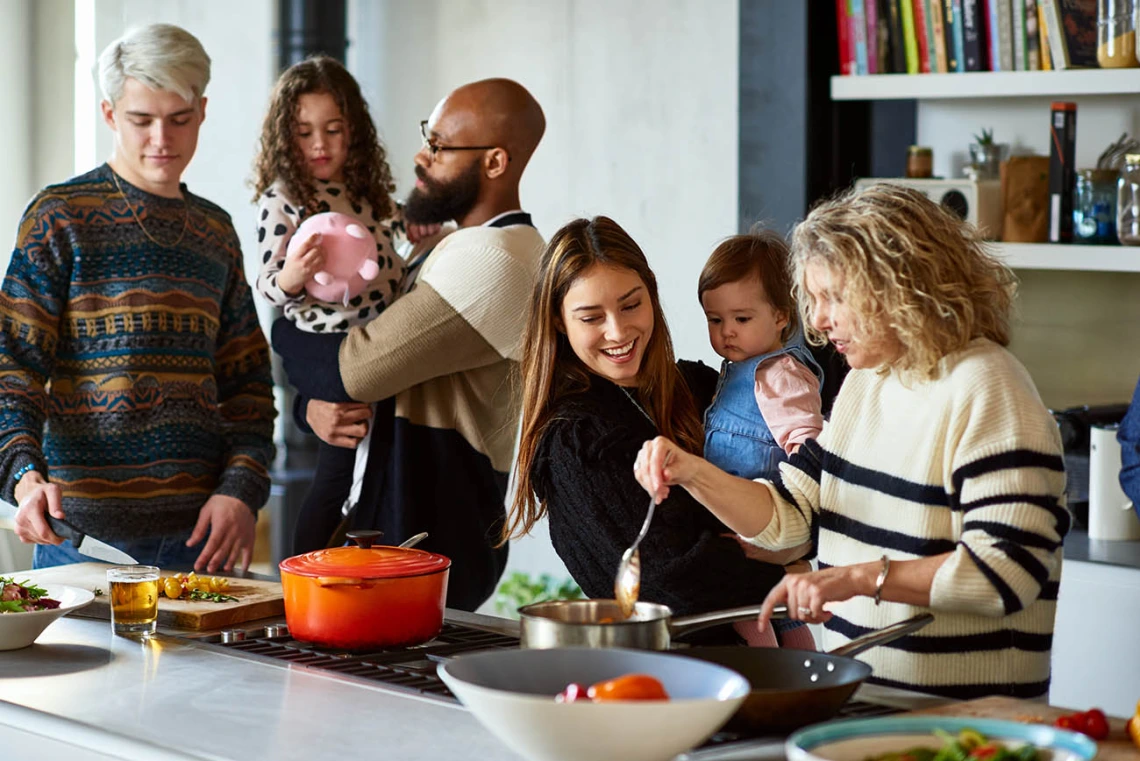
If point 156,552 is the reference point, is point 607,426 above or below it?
above

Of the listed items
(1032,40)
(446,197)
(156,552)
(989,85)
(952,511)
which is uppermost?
(1032,40)

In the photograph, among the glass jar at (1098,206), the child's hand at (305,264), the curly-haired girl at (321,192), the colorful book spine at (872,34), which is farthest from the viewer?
the colorful book spine at (872,34)

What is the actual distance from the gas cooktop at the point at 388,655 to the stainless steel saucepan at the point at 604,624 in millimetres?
134

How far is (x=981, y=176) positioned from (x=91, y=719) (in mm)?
2727

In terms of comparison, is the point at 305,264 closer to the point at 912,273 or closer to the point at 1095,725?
the point at 912,273

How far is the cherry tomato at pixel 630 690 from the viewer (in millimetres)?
1397

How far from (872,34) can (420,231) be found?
55.6 inches

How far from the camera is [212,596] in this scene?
2203mm

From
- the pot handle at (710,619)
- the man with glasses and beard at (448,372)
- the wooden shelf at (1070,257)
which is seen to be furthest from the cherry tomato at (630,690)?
the wooden shelf at (1070,257)

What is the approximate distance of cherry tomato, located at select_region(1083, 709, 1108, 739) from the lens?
1.51 meters

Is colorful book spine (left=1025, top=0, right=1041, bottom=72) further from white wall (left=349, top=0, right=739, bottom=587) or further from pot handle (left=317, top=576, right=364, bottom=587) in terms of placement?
pot handle (left=317, top=576, right=364, bottom=587)

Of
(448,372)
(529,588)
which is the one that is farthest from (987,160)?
(529,588)

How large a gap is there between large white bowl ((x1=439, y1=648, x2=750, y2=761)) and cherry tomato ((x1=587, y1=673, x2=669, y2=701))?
0.02 metres

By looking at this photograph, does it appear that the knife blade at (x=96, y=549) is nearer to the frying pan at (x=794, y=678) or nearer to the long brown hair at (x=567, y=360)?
the long brown hair at (x=567, y=360)
